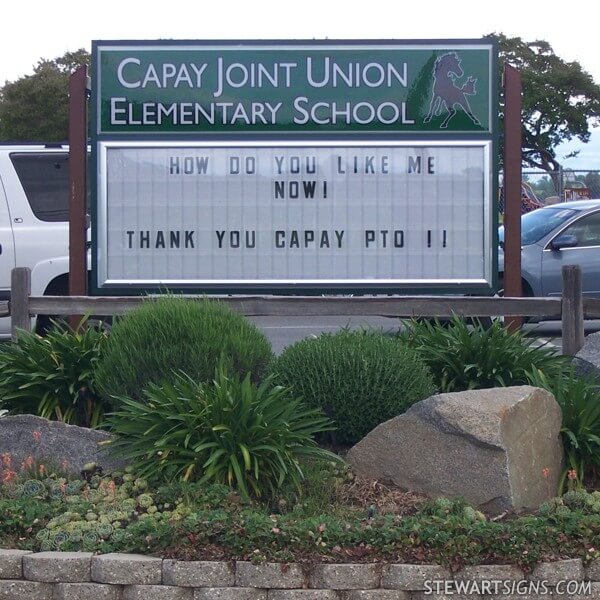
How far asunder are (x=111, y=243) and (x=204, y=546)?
438 cm

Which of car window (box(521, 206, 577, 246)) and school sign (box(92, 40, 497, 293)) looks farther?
car window (box(521, 206, 577, 246))

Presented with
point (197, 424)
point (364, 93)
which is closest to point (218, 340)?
point (197, 424)

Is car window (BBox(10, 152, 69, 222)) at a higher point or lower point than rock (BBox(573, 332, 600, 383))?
higher

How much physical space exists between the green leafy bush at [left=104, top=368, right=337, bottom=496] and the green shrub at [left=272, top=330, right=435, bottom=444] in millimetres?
424

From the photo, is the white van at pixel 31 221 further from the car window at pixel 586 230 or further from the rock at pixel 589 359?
the car window at pixel 586 230

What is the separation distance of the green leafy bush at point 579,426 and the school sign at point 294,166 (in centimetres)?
263

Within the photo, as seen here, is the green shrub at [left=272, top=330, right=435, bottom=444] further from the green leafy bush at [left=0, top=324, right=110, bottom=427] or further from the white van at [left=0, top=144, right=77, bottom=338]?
the white van at [left=0, top=144, right=77, bottom=338]

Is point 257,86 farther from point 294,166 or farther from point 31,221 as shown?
point 31,221

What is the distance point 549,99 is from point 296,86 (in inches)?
1727

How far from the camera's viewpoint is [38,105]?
4869cm

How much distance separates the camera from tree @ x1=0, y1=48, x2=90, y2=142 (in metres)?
48.4

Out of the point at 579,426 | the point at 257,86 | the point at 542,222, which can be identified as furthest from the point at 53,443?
the point at 542,222

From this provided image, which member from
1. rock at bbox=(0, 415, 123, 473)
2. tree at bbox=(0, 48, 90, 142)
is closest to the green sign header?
rock at bbox=(0, 415, 123, 473)

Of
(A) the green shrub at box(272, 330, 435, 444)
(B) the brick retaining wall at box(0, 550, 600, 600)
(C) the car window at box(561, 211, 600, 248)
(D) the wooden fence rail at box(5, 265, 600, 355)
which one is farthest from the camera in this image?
(C) the car window at box(561, 211, 600, 248)
